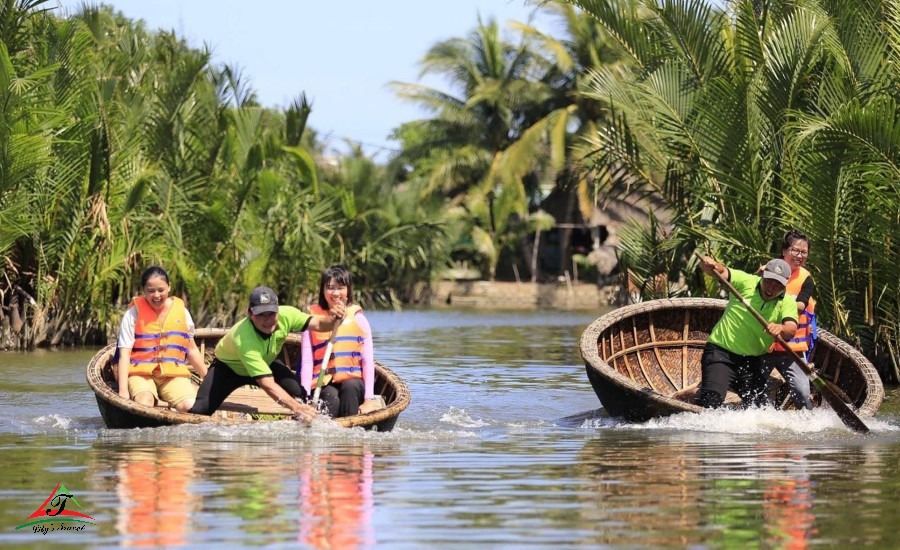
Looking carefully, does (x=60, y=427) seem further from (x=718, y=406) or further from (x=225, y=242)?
(x=225, y=242)

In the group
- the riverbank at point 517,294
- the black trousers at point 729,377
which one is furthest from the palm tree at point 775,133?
the riverbank at point 517,294

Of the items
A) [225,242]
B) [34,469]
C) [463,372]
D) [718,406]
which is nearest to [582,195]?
[225,242]

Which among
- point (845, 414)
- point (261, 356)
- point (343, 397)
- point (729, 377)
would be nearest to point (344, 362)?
point (343, 397)

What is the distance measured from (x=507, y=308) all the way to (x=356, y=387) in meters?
28.5

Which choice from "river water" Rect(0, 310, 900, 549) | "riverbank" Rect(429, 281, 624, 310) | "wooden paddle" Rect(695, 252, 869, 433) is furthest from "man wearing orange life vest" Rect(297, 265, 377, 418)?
"riverbank" Rect(429, 281, 624, 310)

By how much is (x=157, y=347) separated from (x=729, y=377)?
13.4ft

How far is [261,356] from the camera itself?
9.62 meters

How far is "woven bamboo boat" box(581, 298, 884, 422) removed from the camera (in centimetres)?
1102

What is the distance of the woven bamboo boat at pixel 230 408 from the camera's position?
949 cm

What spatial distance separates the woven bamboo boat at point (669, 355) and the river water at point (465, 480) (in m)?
0.33

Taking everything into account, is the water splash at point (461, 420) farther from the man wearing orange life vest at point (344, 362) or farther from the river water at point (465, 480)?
the man wearing orange life vest at point (344, 362)

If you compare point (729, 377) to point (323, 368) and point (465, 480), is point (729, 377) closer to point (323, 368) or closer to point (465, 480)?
point (323, 368)

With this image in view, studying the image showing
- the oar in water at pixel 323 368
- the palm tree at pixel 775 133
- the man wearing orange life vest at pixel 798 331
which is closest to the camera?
the oar in water at pixel 323 368

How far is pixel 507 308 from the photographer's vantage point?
1505 inches
